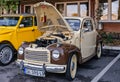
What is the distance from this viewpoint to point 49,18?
7117 millimetres

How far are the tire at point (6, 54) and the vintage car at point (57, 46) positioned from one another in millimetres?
1400

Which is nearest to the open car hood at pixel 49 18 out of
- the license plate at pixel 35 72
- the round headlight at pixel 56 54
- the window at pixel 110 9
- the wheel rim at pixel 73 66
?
the wheel rim at pixel 73 66

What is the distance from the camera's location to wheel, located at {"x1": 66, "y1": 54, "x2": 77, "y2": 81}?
5910mm

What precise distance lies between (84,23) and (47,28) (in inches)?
48.1

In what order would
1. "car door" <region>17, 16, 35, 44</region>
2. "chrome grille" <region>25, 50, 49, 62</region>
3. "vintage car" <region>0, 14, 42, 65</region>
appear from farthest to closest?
1. "car door" <region>17, 16, 35, 44</region>
2. "vintage car" <region>0, 14, 42, 65</region>
3. "chrome grille" <region>25, 50, 49, 62</region>

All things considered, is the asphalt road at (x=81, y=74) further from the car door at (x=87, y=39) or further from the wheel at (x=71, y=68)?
the car door at (x=87, y=39)

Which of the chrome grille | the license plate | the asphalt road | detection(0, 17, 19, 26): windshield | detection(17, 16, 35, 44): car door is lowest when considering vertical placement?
the asphalt road

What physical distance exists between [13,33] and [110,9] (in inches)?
291

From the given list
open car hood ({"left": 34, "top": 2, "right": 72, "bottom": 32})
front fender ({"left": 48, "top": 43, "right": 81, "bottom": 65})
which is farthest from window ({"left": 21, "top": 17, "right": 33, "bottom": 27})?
front fender ({"left": 48, "top": 43, "right": 81, "bottom": 65})

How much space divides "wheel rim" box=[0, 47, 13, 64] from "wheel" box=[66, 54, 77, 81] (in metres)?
2.67

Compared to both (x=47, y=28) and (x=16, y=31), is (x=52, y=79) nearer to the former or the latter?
(x=47, y=28)

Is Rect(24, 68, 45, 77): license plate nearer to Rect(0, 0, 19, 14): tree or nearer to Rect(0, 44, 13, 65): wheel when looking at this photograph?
Rect(0, 44, 13, 65): wheel

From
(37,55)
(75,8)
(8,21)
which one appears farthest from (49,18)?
(75,8)

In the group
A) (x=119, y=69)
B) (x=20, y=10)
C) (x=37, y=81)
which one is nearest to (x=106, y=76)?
(x=119, y=69)
